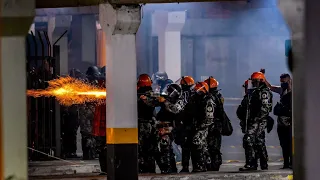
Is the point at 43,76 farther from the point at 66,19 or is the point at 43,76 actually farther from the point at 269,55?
the point at 269,55

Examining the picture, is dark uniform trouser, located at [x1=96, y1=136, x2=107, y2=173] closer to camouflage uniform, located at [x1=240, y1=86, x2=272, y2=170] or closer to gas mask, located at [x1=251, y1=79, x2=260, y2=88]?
camouflage uniform, located at [x1=240, y1=86, x2=272, y2=170]

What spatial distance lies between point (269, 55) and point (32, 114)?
1061 centimetres

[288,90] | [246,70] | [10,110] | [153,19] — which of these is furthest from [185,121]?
[246,70]

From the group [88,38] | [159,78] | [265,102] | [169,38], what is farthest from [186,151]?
[88,38]

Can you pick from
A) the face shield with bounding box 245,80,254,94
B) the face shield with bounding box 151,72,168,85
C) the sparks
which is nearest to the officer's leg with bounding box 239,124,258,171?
the face shield with bounding box 245,80,254,94

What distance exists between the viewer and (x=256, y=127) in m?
10.3

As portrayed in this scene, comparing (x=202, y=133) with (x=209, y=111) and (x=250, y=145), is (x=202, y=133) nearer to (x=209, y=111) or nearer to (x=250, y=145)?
(x=209, y=111)

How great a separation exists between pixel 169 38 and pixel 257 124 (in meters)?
7.61

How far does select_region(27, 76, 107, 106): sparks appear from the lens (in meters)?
11.2

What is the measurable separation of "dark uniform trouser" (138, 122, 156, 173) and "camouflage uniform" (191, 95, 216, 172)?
0.78 meters

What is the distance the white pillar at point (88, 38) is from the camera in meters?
17.0

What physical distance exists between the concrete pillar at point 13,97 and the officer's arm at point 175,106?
5.83 m

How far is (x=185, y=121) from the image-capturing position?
10.5 metres

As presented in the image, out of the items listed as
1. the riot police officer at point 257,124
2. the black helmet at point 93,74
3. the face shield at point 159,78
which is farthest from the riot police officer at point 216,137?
the face shield at point 159,78
